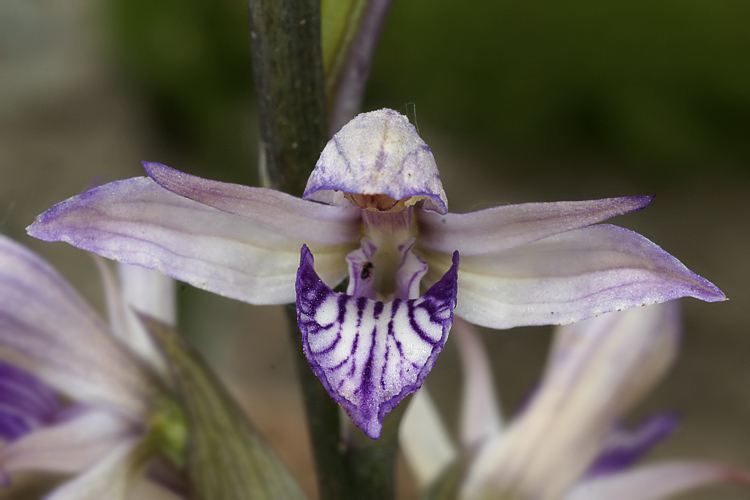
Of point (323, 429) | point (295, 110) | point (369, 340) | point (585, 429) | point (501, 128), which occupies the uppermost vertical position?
point (295, 110)

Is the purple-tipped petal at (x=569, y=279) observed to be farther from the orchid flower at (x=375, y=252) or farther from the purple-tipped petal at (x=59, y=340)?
the purple-tipped petal at (x=59, y=340)

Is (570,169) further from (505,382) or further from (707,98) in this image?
(505,382)

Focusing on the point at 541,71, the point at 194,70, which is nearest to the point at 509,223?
the point at 541,71

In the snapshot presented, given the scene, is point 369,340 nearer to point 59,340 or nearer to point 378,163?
point 378,163

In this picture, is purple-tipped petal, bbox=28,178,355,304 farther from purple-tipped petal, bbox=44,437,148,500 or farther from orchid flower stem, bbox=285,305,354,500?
purple-tipped petal, bbox=44,437,148,500

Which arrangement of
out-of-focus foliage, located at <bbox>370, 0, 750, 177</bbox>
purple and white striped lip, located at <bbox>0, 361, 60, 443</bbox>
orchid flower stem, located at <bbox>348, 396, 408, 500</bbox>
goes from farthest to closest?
out-of-focus foliage, located at <bbox>370, 0, 750, 177</bbox> < purple and white striped lip, located at <bbox>0, 361, 60, 443</bbox> < orchid flower stem, located at <bbox>348, 396, 408, 500</bbox>

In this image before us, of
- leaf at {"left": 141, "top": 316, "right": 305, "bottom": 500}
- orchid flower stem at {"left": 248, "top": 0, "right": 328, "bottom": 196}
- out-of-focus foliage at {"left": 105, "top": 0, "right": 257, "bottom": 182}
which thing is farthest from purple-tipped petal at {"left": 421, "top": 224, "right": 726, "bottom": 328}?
out-of-focus foliage at {"left": 105, "top": 0, "right": 257, "bottom": 182}
